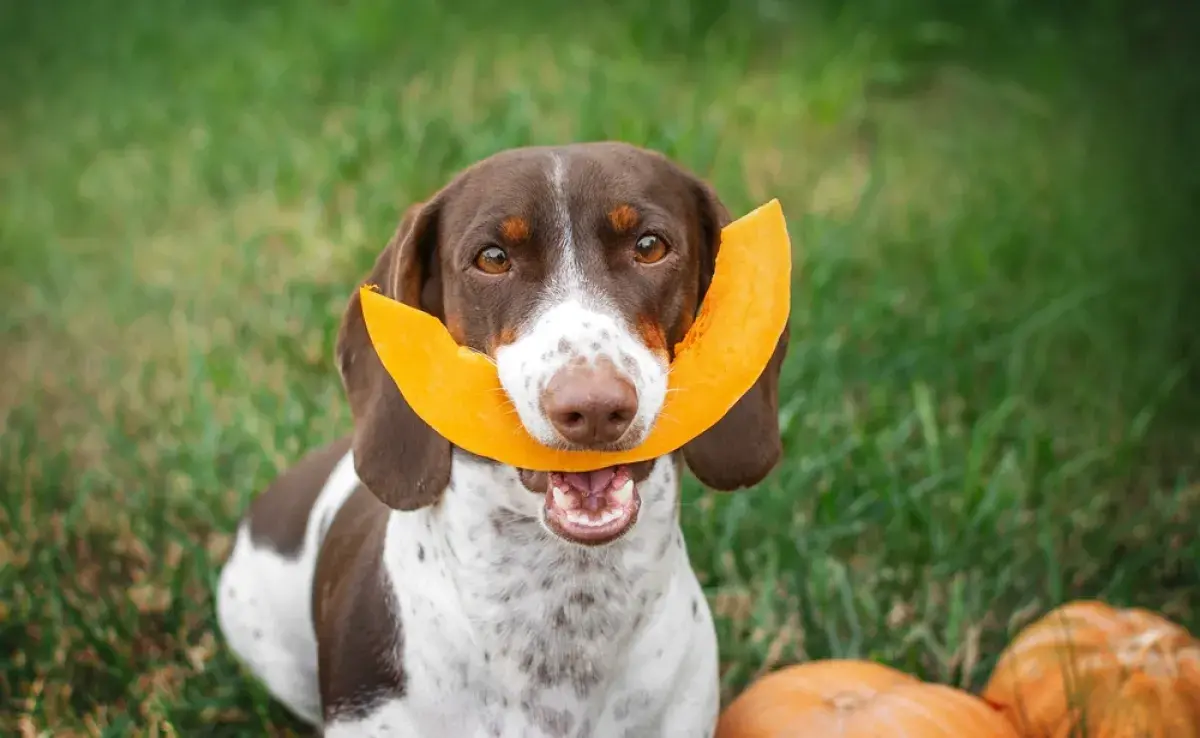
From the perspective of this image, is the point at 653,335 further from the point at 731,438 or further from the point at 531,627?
the point at 531,627

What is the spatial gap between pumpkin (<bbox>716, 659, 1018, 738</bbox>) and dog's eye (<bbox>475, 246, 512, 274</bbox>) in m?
1.11

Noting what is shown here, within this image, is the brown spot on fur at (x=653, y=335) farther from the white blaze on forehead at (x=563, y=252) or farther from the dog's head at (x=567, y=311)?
the white blaze on forehead at (x=563, y=252)

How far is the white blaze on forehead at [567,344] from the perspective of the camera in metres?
2.36

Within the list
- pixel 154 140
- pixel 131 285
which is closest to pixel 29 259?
pixel 131 285

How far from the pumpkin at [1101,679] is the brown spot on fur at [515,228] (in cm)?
155

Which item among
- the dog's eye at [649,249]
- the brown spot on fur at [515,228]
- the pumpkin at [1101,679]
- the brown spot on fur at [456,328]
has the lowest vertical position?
the pumpkin at [1101,679]

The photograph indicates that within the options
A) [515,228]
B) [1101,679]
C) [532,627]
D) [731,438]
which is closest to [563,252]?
[515,228]

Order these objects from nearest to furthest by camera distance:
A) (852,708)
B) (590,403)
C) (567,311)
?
(590,403) → (567,311) → (852,708)

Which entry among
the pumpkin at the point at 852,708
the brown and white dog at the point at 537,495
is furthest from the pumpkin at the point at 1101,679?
the brown and white dog at the point at 537,495

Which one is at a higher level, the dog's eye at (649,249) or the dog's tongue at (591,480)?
the dog's eye at (649,249)

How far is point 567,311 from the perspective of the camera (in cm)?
245

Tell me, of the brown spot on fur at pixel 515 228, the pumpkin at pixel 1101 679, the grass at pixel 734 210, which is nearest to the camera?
the brown spot on fur at pixel 515 228

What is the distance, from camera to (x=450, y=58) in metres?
7.20

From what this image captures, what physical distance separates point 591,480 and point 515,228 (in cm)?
47
